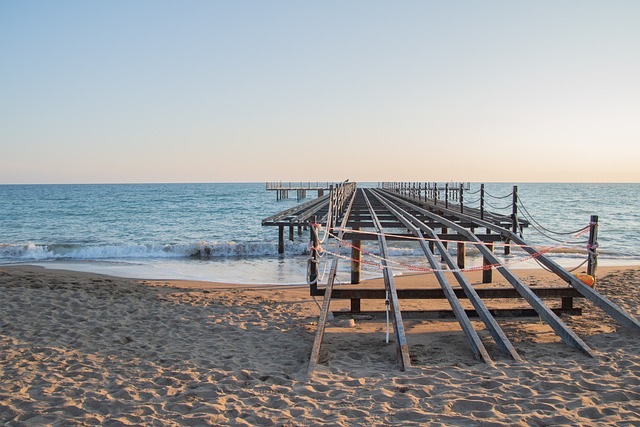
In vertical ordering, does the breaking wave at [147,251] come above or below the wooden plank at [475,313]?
below

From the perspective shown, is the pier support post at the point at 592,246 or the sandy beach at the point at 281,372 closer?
the sandy beach at the point at 281,372

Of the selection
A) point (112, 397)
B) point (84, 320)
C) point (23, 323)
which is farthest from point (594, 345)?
point (23, 323)

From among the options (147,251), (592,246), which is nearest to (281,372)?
(592,246)

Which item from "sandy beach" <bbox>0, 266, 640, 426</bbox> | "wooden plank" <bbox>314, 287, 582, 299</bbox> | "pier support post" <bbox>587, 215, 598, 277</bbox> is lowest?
"sandy beach" <bbox>0, 266, 640, 426</bbox>

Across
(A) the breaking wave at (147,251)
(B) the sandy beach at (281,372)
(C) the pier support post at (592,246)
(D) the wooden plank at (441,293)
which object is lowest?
(A) the breaking wave at (147,251)

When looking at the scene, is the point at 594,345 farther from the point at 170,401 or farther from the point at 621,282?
the point at 621,282

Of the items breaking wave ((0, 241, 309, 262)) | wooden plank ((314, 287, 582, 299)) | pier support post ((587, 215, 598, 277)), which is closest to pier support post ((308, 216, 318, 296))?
wooden plank ((314, 287, 582, 299))

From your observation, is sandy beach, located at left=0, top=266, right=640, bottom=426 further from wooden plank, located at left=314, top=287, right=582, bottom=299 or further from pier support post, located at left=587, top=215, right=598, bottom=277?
pier support post, located at left=587, top=215, right=598, bottom=277

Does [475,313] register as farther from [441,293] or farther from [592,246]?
[592,246]

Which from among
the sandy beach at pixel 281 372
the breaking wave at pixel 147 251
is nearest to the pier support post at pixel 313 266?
the sandy beach at pixel 281 372

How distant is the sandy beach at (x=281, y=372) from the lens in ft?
13.2

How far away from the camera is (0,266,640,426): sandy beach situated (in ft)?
13.2

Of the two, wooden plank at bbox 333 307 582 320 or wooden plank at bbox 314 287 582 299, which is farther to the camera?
wooden plank at bbox 314 287 582 299

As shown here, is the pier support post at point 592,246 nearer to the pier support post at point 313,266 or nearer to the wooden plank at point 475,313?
the wooden plank at point 475,313
